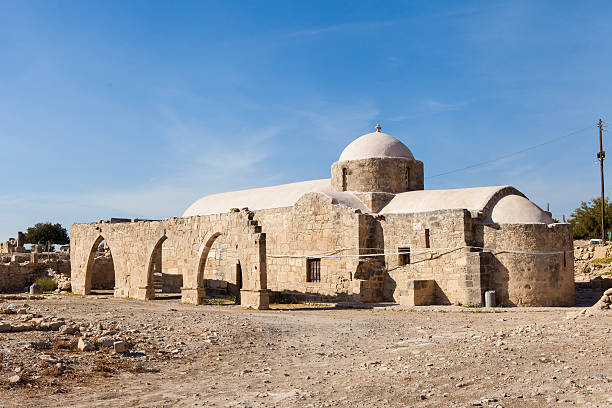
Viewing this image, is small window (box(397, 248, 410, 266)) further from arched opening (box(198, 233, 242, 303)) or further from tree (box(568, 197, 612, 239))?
tree (box(568, 197, 612, 239))

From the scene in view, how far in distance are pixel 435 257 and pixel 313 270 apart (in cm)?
397

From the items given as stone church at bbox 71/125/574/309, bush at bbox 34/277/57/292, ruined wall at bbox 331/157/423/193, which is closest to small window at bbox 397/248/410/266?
stone church at bbox 71/125/574/309

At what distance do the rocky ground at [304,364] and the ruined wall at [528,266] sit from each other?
374 centimetres

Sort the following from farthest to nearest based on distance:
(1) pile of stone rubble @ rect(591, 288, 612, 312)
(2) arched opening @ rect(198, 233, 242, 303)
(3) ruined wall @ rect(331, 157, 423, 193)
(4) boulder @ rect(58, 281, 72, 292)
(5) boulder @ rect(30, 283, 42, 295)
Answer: (4) boulder @ rect(58, 281, 72, 292)
(5) boulder @ rect(30, 283, 42, 295)
(2) arched opening @ rect(198, 233, 242, 303)
(3) ruined wall @ rect(331, 157, 423, 193)
(1) pile of stone rubble @ rect(591, 288, 612, 312)

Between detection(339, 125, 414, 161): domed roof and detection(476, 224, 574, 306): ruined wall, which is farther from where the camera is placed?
detection(339, 125, 414, 161): domed roof

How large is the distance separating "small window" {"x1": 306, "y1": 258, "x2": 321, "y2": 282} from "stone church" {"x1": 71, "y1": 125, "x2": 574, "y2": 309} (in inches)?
1.7

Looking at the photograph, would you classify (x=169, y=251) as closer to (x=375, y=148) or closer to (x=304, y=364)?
(x=375, y=148)

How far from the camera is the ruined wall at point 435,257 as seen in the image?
15086 millimetres

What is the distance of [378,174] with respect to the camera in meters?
18.2

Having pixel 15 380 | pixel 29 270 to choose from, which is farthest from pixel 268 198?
pixel 15 380

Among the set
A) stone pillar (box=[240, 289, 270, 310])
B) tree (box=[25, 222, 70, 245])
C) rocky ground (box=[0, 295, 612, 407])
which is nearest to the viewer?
rocky ground (box=[0, 295, 612, 407])

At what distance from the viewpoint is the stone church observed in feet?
48.8

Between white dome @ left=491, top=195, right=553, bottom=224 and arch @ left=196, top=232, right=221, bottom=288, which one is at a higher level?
white dome @ left=491, top=195, right=553, bottom=224

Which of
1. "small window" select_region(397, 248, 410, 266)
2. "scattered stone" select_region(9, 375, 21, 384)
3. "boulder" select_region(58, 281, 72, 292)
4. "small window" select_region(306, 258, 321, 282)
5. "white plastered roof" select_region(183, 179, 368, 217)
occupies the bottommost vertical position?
"boulder" select_region(58, 281, 72, 292)
